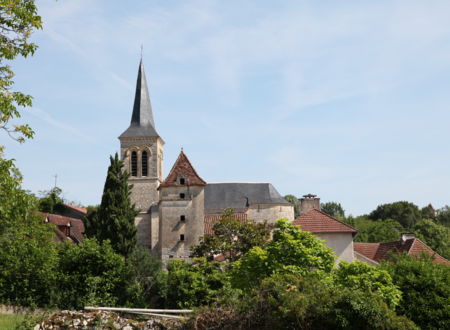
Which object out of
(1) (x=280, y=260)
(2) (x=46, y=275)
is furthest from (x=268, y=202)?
(1) (x=280, y=260)

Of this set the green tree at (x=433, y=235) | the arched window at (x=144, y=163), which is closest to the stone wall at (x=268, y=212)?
the arched window at (x=144, y=163)

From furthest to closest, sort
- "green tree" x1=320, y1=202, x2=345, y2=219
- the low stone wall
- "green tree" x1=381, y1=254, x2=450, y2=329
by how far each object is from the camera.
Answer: "green tree" x1=320, y1=202, x2=345, y2=219 < "green tree" x1=381, y1=254, x2=450, y2=329 < the low stone wall

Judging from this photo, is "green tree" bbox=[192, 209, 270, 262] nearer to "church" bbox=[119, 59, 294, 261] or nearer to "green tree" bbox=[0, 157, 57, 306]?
"church" bbox=[119, 59, 294, 261]

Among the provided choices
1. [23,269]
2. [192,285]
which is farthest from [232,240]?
[23,269]

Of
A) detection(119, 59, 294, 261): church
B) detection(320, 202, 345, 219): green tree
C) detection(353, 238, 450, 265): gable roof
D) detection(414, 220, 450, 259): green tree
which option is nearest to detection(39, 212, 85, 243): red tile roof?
detection(119, 59, 294, 261): church

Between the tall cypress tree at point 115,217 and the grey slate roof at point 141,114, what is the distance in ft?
61.8

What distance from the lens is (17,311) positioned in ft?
74.1

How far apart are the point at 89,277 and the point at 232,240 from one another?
15032mm

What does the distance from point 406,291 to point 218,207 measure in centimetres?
4361

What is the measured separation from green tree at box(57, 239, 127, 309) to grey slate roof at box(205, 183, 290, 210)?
33.8m

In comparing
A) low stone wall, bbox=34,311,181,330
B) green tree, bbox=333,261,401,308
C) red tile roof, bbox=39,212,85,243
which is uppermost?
red tile roof, bbox=39,212,85,243

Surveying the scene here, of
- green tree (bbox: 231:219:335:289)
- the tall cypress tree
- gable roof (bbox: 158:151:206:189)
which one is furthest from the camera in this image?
gable roof (bbox: 158:151:206:189)

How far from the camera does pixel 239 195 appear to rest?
5988 centimetres

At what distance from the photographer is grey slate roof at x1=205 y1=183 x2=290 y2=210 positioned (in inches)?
2311
